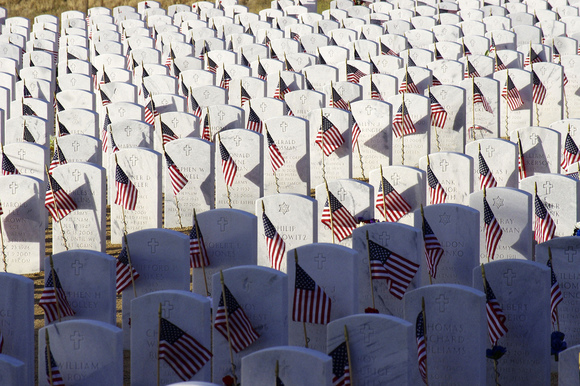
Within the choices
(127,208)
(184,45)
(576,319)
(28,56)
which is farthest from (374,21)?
(576,319)

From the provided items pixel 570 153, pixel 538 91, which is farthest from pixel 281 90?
pixel 570 153

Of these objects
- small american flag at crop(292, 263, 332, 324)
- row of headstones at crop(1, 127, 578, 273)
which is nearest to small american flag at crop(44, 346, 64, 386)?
small american flag at crop(292, 263, 332, 324)

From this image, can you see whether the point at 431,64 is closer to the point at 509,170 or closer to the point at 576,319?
the point at 509,170

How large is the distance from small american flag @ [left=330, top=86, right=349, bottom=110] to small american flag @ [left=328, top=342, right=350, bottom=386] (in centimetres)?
725

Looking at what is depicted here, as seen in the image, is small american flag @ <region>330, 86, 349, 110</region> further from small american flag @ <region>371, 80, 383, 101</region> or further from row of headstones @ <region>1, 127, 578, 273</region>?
row of headstones @ <region>1, 127, 578, 273</region>

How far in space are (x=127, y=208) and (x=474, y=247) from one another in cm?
413

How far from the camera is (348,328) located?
6.20m

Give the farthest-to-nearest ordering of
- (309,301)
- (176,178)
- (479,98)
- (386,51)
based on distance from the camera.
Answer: (386,51)
(479,98)
(176,178)
(309,301)

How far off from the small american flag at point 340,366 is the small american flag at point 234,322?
2.97 feet

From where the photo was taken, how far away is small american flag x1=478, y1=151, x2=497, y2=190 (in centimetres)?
1019

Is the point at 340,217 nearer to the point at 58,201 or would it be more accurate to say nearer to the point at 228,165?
the point at 228,165

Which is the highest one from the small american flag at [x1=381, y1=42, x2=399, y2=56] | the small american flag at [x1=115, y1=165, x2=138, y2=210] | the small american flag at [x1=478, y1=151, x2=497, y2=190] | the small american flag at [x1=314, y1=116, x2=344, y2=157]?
the small american flag at [x1=381, y1=42, x2=399, y2=56]

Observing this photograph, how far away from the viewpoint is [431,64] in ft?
49.6

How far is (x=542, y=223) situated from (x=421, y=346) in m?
3.23
